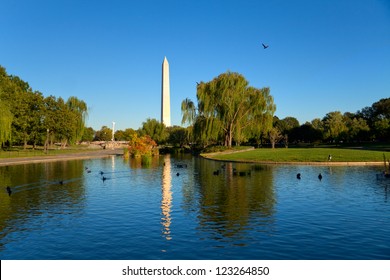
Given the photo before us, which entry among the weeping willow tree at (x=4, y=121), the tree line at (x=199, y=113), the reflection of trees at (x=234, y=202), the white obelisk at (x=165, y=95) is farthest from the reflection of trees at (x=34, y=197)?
the white obelisk at (x=165, y=95)

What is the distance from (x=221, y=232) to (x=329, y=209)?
228 inches

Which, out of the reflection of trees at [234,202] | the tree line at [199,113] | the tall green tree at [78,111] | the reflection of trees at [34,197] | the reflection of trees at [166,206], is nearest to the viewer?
the reflection of trees at [166,206]

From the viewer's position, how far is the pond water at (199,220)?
9883 millimetres

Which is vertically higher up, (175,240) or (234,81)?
(234,81)

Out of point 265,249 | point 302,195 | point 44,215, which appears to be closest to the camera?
point 265,249

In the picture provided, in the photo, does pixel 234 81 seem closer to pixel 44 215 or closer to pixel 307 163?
pixel 307 163

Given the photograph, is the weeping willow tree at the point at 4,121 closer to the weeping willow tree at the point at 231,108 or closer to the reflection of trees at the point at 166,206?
the weeping willow tree at the point at 231,108

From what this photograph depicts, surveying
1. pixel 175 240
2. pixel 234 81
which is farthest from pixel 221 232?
pixel 234 81

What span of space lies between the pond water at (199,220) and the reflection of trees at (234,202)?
4 centimetres

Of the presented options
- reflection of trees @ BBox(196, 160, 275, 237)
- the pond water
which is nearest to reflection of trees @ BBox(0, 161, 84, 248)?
the pond water

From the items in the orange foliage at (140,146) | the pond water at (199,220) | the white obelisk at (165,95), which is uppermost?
the white obelisk at (165,95)

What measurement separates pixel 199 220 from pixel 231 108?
4517cm

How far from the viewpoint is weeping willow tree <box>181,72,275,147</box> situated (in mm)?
57719
